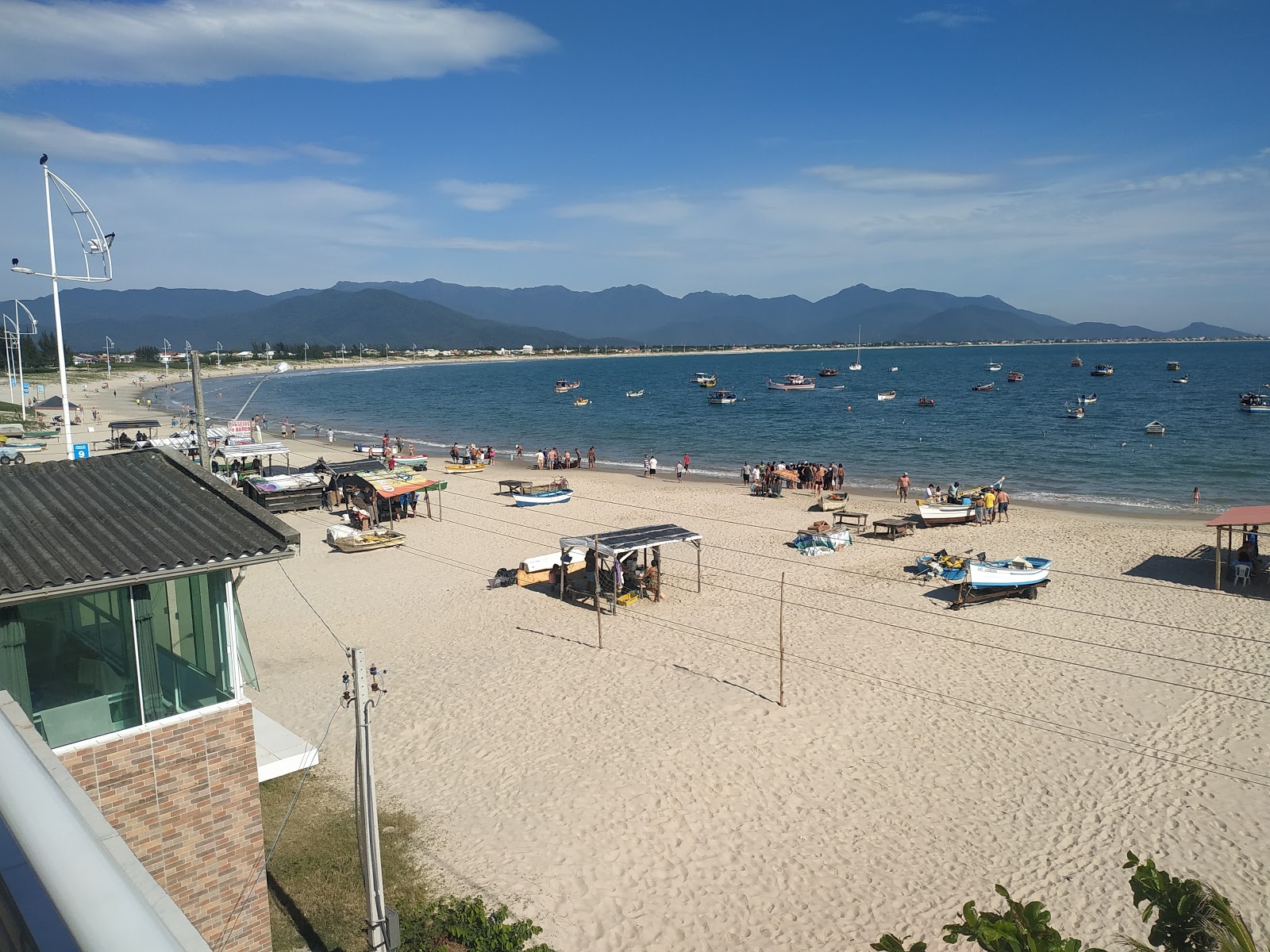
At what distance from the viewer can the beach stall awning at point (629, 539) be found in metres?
18.1

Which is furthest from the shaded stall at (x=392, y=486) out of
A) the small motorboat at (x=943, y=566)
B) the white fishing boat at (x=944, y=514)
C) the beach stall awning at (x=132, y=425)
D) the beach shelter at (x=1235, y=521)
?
the beach shelter at (x=1235, y=521)

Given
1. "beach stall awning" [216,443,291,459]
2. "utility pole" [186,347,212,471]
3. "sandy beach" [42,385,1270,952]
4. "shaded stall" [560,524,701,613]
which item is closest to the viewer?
"sandy beach" [42,385,1270,952]

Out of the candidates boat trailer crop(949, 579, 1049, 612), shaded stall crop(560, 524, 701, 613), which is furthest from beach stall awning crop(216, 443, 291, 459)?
boat trailer crop(949, 579, 1049, 612)

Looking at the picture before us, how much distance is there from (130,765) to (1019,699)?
41.8ft

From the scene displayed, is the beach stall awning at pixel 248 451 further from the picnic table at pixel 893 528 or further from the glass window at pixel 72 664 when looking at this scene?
the glass window at pixel 72 664

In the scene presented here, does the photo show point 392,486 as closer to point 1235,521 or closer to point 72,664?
point 72,664

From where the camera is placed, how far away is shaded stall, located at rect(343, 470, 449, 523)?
25.9 m

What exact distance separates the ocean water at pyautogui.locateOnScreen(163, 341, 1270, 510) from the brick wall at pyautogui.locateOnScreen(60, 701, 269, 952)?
3391 centimetres

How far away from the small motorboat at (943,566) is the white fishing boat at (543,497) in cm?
1335

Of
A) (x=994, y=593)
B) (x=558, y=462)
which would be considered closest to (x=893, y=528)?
(x=994, y=593)

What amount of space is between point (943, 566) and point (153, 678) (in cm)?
1845

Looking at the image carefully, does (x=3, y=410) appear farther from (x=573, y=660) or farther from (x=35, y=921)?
(x=35, y=921)

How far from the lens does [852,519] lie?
93.2 ft

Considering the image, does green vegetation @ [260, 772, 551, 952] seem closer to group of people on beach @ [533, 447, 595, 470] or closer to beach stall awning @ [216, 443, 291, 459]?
beach stall awning @ [216, 443, 291, 459]
